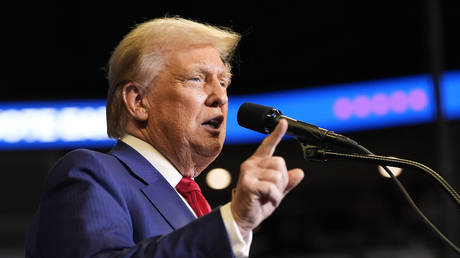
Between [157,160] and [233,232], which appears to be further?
[157,160]

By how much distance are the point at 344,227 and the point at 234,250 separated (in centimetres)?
893

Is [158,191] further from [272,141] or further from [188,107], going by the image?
[272,141]

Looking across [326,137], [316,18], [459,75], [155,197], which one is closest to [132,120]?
[155,197]

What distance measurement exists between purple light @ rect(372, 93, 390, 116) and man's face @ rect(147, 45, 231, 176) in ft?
22.9

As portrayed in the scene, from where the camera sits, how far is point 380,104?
Result: 856 centimetres

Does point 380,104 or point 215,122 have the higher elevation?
point 215,122

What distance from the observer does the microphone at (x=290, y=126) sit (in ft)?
4.72

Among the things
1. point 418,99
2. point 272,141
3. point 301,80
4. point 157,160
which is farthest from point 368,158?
point 301,80

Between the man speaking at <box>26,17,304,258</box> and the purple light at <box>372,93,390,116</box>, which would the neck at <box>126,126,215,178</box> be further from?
the purple light at <box>372,93,390,116</box>

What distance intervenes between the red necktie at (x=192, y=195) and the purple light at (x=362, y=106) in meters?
7.11

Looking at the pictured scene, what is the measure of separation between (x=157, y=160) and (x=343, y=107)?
7244mm

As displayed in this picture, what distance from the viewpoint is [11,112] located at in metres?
8.52

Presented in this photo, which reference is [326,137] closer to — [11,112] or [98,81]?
[11,112]

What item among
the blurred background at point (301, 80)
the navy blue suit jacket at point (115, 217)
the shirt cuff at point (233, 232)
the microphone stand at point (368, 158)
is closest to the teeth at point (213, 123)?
the navy blue suit jacket at point (115, 217)
